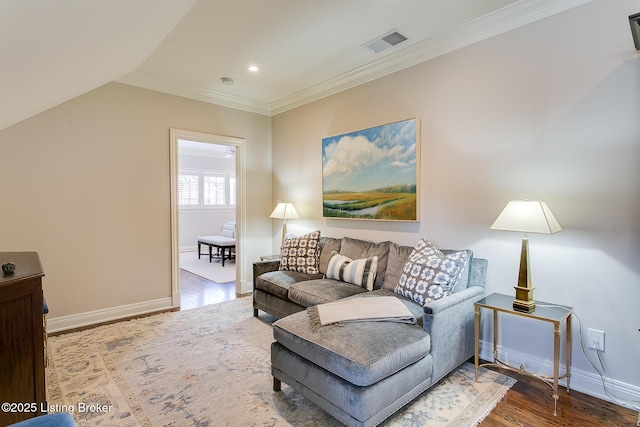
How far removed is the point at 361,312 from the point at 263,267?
1.87 m

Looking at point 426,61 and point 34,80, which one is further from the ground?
point 426,61

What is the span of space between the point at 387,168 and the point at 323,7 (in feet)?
5.35

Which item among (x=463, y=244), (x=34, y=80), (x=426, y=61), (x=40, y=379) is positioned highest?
(x=426, y=61)

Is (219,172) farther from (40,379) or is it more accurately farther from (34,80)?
(40,379)

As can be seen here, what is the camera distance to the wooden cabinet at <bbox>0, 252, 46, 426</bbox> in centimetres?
156

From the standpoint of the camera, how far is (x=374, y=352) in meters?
1.80

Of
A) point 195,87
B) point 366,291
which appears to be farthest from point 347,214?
point 195,87

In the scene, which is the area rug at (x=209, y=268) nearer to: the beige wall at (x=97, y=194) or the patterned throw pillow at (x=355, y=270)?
the beige wall at (x=97, y=194)

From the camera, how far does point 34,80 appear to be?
7.02 feet

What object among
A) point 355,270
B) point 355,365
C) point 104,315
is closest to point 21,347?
point 355,365

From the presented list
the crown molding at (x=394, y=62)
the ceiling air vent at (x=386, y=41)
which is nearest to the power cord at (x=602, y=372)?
the crown molding at (x=394, y=62)

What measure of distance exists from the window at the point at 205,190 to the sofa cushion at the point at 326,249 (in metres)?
5.82

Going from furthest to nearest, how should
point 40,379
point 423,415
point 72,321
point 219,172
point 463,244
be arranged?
point 219,172 → point 72,321 → point 463,244 → point 423,415 → point 40,379

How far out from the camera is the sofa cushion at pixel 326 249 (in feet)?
12.2
